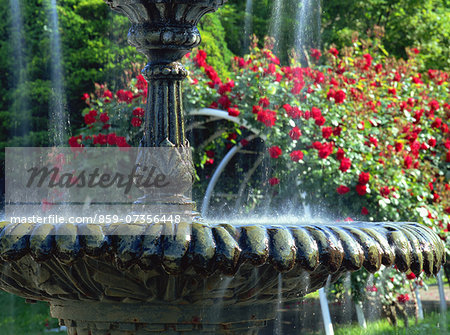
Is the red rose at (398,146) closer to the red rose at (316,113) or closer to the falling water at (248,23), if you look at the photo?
the red rose at (316,113)

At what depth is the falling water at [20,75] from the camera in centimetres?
1270

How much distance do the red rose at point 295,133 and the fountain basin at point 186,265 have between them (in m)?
3.23

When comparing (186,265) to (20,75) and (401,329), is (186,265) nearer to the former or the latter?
(401,329)

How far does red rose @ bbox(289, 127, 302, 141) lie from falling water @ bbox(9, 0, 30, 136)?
24.6ft

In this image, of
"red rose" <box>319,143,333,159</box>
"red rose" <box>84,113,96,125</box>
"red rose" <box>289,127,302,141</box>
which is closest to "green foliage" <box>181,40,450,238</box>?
"red rose" <box>319,143,333,159</box>

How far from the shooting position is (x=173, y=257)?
7.38 ft

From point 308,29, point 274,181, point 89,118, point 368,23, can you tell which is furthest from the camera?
point 368,23

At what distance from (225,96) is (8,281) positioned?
4.65 meters

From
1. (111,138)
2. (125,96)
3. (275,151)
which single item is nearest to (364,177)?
(275,151)

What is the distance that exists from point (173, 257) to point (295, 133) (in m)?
4.13

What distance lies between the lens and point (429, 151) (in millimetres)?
7676

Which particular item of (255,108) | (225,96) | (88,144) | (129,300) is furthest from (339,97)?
(129,300)

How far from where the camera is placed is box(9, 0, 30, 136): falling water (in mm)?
12695

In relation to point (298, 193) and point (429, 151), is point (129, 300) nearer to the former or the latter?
point (298, 193)
